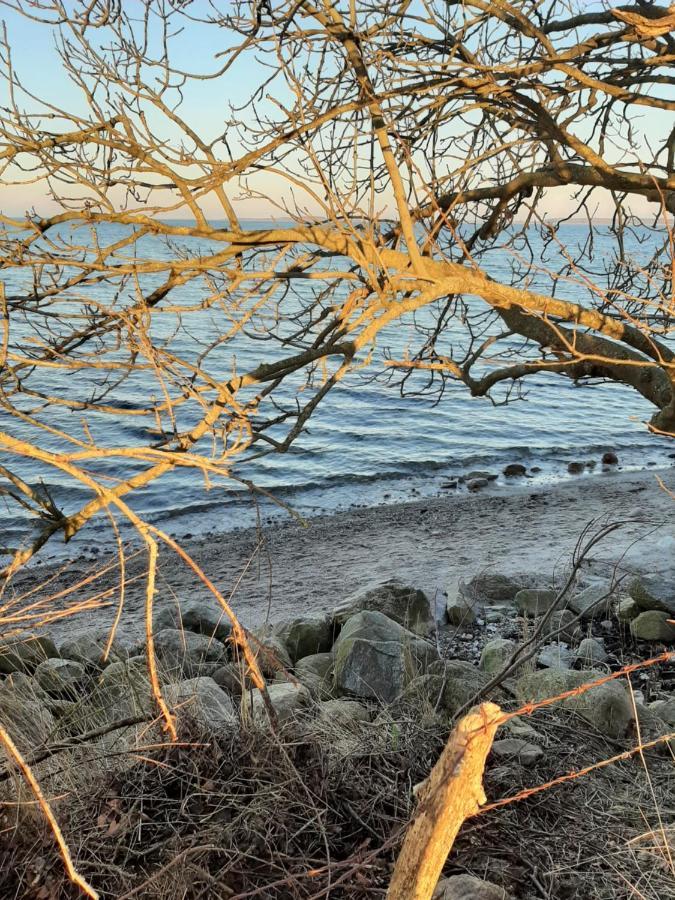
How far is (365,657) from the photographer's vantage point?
16.1ft

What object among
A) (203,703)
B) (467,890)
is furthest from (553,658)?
(467,890)

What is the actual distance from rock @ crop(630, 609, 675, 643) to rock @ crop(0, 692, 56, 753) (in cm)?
455

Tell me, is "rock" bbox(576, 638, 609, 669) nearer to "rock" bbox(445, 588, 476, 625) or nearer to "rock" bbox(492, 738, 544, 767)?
"rock" bbox(445, 588, 476, 625)

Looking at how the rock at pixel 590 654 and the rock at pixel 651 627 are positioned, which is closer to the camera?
the rock at pixel 590 654

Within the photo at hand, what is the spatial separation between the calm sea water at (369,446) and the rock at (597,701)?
6.93 m

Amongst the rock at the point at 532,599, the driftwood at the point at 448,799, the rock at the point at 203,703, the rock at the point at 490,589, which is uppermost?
the driftwood at the point at 448,799

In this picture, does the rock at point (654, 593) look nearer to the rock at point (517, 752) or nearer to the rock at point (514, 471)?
the rock at point (517, 752)

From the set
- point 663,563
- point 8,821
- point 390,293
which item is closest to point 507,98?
point 390,293

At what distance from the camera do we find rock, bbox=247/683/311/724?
3.92 m

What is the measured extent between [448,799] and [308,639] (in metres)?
4.79

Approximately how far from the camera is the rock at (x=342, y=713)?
390 centimetres

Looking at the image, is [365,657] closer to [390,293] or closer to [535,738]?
[535,738]

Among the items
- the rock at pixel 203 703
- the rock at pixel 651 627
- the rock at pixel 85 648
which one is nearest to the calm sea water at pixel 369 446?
the rock at pixel 85 648

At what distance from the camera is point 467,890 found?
2.70 m
